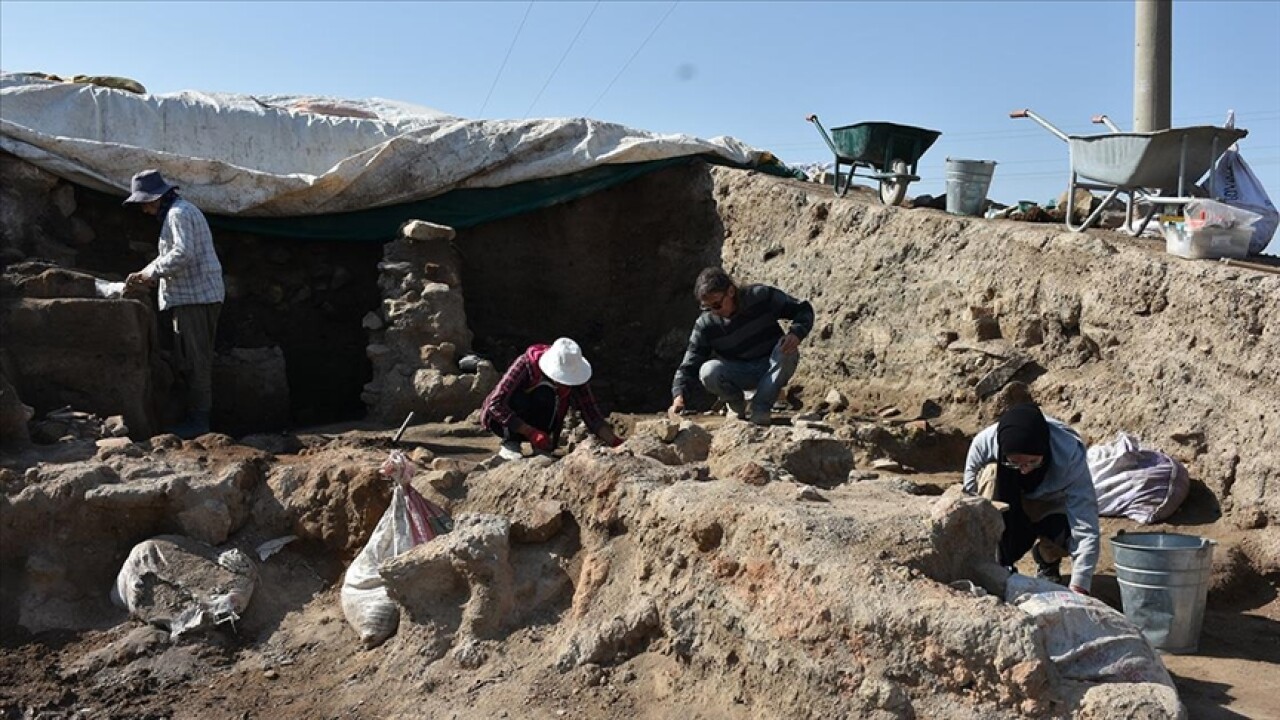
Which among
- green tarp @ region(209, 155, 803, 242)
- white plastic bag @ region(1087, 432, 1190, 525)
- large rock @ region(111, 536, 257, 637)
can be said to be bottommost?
large rock @ region(111, 536, 257, 637)

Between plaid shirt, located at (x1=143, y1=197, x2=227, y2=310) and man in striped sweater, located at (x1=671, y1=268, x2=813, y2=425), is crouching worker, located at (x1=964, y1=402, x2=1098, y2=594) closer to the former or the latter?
man in striped sweater, located at (x1=671, y1=268, x2=813, y2=425)

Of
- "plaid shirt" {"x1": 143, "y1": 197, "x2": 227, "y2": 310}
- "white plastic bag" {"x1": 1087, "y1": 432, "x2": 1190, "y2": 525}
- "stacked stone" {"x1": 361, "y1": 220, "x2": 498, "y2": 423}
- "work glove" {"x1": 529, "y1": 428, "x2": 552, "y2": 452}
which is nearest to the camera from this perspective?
"work glove" {"x1": 529, "y1": 428, "x2": 552, "y2": 452}

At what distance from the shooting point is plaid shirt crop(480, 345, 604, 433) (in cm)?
623

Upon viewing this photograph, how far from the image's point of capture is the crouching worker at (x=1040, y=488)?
4922mm

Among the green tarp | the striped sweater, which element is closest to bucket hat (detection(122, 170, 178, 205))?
the green tarp

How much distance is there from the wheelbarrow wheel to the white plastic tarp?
1.73 meters

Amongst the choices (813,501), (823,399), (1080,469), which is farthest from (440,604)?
(823,399)

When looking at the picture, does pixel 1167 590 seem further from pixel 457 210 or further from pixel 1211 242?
pixel 457 210

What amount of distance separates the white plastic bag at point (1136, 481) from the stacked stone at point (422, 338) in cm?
397

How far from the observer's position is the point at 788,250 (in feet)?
33.2

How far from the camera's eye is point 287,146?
10297 mm

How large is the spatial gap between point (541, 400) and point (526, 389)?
10 cm

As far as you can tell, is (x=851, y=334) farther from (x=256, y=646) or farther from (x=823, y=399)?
(x=256, y=646)

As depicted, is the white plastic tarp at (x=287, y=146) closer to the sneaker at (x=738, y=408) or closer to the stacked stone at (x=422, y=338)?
the stacked stone at (x=422, y=338)
